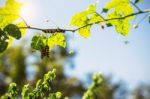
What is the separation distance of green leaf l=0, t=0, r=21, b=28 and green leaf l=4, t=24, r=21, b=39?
0.08 ft

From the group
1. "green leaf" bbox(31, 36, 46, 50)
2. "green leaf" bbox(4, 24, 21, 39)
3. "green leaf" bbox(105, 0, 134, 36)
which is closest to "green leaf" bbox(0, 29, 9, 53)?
"green leaf" bbox(4, 24, 21, 39)

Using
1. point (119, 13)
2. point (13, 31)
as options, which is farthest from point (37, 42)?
point (119, 13)

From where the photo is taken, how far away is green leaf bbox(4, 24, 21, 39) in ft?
5.84

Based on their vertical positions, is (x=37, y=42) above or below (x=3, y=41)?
above

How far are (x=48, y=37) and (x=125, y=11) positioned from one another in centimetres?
51

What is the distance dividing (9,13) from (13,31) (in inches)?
4.1

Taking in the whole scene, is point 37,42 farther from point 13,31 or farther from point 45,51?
point 13,31

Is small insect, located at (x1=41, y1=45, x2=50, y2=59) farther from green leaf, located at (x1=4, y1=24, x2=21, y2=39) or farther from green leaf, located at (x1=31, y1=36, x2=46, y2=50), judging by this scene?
green leaf, located at (x1=4, y1=24, x2=21, y2=39)

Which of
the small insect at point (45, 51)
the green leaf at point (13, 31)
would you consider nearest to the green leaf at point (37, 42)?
the small insect at point (45, 51)

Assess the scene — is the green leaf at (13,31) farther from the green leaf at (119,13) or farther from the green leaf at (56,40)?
the green leaf at (119,13)

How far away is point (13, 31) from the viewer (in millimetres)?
1789

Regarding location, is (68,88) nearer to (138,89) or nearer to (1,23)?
(138,89)

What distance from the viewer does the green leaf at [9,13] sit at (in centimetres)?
179

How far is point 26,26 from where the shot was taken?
74.3 inches
